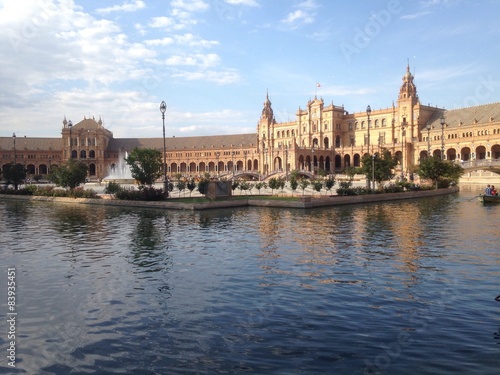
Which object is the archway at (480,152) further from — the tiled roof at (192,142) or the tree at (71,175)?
the tree at (71,175)

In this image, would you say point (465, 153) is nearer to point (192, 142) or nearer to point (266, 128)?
point (266, 128)

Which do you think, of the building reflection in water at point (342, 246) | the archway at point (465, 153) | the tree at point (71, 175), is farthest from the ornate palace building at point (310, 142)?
the building reflection in water at point (342, 246)

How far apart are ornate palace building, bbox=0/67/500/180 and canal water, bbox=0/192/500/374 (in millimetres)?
58206

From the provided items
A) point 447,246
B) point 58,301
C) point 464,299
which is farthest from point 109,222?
point 464,299

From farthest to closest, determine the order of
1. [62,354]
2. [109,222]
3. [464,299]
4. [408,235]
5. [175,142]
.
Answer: [175,142] < [109,222] < [408,235] < [464,299] < [62,354]

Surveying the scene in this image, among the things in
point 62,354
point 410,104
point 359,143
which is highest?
point 410,104

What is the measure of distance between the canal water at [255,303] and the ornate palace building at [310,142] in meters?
58.2

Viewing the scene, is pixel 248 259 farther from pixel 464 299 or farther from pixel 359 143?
pixel 359 143

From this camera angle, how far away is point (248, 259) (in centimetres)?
1503

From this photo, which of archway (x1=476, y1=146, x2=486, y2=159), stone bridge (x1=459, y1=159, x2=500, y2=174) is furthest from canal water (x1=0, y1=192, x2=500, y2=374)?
archway (x1=476, y1=146, x2=486, y2=159)

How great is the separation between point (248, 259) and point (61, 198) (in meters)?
32.8

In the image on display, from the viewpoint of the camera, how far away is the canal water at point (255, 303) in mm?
7574

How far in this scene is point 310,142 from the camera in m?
117

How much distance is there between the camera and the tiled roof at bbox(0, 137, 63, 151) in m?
136
